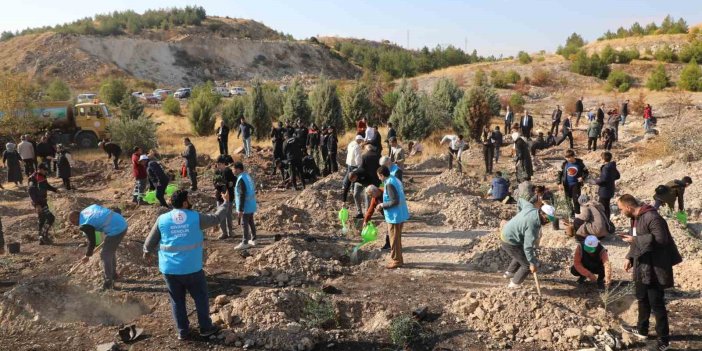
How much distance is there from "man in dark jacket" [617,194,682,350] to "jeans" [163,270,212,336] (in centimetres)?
402

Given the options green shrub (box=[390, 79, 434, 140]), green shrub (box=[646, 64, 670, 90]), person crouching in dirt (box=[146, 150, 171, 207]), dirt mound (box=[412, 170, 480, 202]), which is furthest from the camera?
green shrub (box=[646, 64, 670, 90])

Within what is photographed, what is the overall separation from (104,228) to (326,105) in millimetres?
15778

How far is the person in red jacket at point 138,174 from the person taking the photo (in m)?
10.8

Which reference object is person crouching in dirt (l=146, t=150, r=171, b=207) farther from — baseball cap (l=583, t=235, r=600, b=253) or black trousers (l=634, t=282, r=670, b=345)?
black trousers (l=634, t=282, r=670, b=345)

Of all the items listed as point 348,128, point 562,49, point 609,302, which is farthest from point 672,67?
point 609,302

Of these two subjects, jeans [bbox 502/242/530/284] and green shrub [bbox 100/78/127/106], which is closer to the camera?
jeans [bbox 502/242/530/284]

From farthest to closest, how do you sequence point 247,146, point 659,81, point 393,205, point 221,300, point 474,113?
A: point 659,81
point 474,113
point 247,146
point 393,205
point 221,300

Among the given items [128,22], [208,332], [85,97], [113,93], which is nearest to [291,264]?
[208,332]

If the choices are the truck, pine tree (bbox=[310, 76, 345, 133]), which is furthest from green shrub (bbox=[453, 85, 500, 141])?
the truck

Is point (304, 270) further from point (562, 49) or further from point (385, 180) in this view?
point (562, 49)

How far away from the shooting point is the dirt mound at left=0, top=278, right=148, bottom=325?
5.82m

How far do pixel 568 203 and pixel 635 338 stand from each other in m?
3.99

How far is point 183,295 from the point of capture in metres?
4.93

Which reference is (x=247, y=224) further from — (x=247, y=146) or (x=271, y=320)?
(x=247, y=146)
